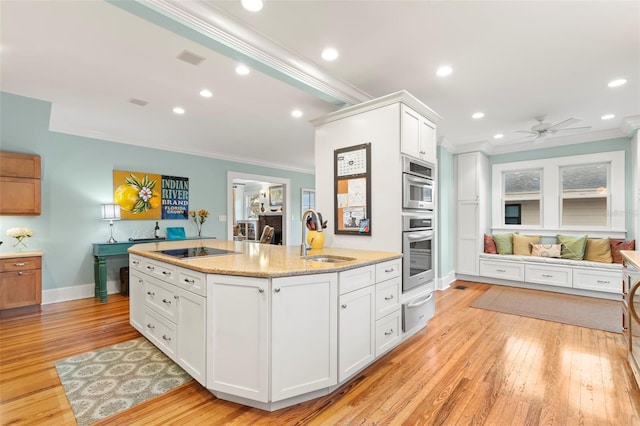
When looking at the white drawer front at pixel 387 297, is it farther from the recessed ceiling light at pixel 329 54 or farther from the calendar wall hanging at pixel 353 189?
the recessed ceiling light at pixel 329 54

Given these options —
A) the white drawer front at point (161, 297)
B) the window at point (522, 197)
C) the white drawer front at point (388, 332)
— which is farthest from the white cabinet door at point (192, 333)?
the window at point (522, 197)

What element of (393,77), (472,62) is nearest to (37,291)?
(393,77)

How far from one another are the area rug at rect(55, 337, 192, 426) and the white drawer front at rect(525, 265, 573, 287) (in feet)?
17.9

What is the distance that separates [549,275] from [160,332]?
18.8 ft

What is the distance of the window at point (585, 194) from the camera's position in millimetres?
5062

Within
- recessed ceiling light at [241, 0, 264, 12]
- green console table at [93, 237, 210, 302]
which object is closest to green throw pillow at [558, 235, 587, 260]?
recessed ceiling light at [241, 0, 264, 12]

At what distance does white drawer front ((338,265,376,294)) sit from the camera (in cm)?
205

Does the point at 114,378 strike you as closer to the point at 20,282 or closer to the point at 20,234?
the point at 20,282

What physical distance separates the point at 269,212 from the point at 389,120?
261 inches

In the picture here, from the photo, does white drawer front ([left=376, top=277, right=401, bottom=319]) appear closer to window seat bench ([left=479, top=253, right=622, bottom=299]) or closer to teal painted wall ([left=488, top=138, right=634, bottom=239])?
window seat bench ([left=479, top=253, right=622, bottom=299])

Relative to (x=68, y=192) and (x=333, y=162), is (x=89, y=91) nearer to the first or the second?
(x=68, y=192)

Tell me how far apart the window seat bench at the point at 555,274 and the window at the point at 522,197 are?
1018 millimetres

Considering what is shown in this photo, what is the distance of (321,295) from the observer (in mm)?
1946

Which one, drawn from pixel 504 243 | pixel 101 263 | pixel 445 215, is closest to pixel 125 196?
pixel 101 263
